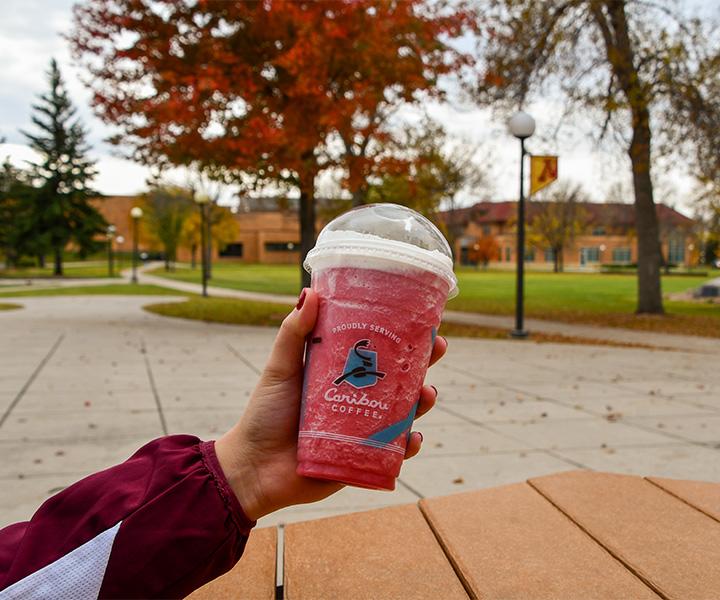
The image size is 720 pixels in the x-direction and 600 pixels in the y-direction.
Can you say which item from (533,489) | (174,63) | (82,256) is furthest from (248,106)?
(82,256)

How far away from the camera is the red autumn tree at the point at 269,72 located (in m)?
10.4

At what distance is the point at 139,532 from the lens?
3.50ft

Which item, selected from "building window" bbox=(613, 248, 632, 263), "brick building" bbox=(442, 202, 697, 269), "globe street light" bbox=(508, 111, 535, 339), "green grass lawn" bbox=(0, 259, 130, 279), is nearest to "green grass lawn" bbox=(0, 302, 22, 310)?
"globe street light" bbox=(508, 111, 535, 339)

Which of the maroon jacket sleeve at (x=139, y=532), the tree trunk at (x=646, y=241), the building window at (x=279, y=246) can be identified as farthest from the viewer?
the building window at (x=279, y=246)

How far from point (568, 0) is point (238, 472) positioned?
54.1 feet

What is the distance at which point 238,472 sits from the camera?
1.20 m

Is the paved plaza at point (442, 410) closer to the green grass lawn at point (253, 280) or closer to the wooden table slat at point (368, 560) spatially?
the wooden table slat at point (368, 560)

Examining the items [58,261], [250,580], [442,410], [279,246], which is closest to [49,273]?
[58,261]

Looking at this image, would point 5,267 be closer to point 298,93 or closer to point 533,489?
point 298,93

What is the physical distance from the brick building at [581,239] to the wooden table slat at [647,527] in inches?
2952

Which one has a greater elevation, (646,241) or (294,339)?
(646,241)

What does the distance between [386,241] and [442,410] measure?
4760 millimetres

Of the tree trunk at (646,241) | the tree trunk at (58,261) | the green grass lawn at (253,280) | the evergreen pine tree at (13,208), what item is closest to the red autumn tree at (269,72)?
the tree trunk at (646,241)

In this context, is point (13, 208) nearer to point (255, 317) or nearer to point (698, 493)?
point (255, 317)
